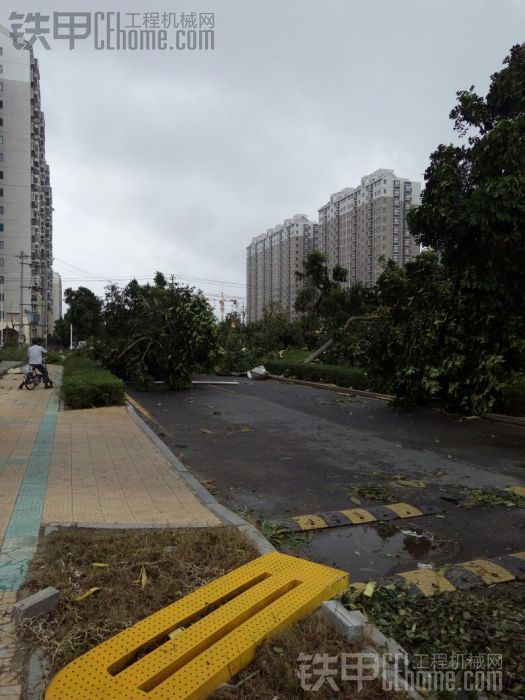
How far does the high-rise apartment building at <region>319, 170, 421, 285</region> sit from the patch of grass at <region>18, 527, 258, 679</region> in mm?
48001

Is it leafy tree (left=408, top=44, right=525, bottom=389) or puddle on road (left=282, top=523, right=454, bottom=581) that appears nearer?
puddle on road (left=282, top=523, right=454, bottom=581)

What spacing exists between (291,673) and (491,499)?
427 centimetres

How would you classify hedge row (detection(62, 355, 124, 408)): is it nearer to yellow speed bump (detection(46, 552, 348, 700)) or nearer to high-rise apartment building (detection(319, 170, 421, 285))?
yellow speed bump (detection(46, 552, 348, 700))

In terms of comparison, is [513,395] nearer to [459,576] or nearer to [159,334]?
[459,576]

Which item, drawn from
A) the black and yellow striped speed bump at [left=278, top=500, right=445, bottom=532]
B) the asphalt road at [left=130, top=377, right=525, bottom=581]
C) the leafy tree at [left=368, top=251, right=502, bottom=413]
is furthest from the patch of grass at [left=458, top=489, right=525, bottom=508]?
the leafy tree at [left=368, top=251, right=502, bottom=413]

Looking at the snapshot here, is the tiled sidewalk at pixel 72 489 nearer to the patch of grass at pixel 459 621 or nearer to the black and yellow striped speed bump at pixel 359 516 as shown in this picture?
the black and yellow striped speed bump at pixel 359 516

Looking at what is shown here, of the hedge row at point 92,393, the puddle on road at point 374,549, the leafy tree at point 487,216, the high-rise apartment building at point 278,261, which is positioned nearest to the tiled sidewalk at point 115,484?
the puddle on road at point 374,549

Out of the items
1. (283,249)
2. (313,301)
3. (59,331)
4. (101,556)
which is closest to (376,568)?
(101,556)

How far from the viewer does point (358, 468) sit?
760 centimetres

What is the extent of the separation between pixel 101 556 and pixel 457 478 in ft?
16.1

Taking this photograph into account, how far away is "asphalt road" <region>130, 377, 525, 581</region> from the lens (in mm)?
4715

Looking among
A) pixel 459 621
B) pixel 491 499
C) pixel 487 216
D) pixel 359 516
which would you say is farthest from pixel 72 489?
pixel 487 216

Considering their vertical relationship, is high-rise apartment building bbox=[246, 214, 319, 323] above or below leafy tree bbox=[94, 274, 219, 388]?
above

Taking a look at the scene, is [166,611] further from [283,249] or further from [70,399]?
[283,249]
